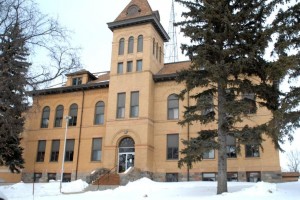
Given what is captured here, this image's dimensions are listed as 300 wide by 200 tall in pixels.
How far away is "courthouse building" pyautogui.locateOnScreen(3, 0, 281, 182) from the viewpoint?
30.4 meters

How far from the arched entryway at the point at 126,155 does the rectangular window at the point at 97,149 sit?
2.88 metres

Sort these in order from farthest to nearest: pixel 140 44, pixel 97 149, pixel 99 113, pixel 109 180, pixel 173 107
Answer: pixel 99 113
pixel 140 44
pixel 97 149
pixel 173 107
pixel 109 180

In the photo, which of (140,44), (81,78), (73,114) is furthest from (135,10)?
(73,114)

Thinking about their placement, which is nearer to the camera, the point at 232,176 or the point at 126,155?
the point at 232,176

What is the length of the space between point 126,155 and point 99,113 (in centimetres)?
599

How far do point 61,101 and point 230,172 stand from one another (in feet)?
63.5

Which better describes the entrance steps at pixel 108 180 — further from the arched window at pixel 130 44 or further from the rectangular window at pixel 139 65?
the arched window at pixel 130 44

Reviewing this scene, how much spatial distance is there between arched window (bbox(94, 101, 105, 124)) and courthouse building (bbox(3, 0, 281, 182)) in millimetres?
105

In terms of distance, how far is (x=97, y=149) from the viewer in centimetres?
3459

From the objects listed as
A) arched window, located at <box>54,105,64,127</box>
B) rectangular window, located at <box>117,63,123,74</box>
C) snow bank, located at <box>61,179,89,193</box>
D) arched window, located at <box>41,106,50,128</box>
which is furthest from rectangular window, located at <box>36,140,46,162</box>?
snow bank, located at <box>61,179,89,193</box>

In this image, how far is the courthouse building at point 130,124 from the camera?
1195 inches

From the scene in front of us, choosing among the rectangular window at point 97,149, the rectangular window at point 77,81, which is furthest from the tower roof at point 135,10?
the rectangular window at point 97,149

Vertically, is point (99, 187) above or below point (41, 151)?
below

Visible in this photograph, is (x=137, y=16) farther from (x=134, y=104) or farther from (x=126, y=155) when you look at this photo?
(x=126, y=155)
